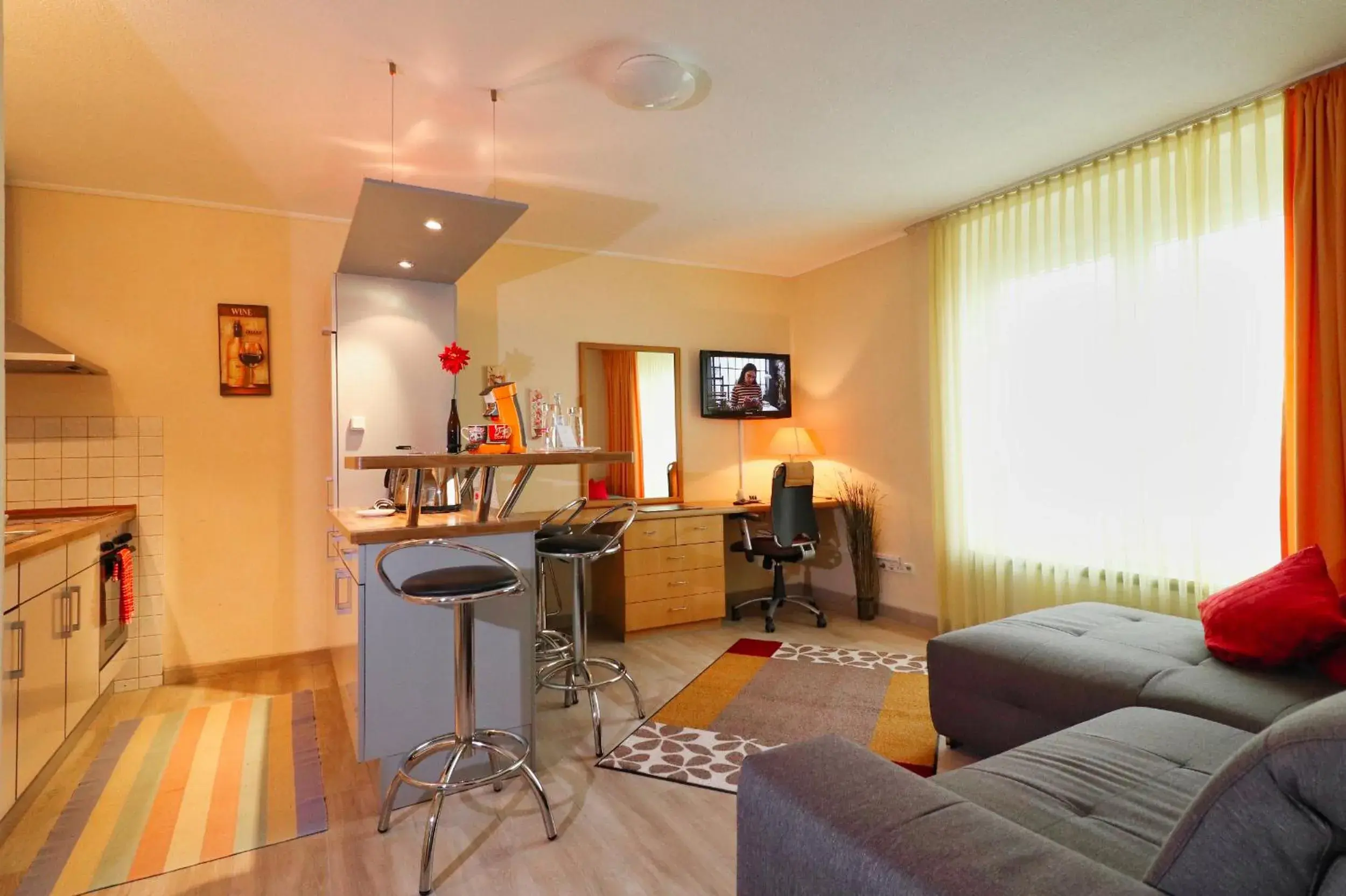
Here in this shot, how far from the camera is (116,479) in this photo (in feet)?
11.9

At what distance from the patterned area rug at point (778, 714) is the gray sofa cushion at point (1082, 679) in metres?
0.30

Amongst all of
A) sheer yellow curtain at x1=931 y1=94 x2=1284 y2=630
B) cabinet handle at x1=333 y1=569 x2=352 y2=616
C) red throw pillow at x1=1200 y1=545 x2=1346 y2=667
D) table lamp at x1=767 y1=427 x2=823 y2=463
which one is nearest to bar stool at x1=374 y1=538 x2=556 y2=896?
cabinet handle at x1=333 y1=569 x2=352 y2=616

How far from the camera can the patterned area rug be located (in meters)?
2.67

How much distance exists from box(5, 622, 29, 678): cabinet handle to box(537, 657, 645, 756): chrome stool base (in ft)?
5.41

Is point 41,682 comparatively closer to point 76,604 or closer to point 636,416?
point 76,604

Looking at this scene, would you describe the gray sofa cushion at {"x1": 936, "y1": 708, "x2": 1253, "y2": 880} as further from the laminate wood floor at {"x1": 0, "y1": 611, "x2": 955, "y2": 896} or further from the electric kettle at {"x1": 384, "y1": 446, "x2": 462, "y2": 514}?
the electric kettle at {"x1": 384, "y1": 446, "x2": 462, "y2": 514}

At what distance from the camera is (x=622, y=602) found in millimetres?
4352

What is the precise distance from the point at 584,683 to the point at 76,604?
2.03 meters

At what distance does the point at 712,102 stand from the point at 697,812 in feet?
8.78

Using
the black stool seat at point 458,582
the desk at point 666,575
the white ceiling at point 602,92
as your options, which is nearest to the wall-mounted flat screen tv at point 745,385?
the desk at point 666,575

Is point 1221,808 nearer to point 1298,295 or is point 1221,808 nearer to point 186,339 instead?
point 1298,295

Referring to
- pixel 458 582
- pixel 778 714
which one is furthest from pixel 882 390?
pixel 458 582

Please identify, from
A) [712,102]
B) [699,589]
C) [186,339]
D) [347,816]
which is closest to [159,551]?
[186,339]

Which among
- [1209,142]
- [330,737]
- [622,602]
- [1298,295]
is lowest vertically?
[330,737]
